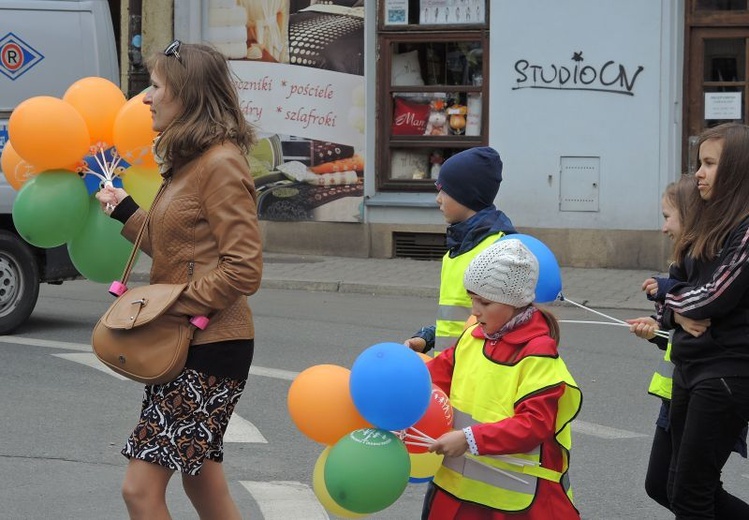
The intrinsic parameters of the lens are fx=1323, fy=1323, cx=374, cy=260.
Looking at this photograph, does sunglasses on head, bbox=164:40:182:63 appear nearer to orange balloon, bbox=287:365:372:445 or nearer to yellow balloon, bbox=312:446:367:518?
orange balloon, bbox=287:365:372:445

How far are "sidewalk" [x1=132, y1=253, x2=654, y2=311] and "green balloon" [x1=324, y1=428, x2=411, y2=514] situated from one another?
8.90 meters

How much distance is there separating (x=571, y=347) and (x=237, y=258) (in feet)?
20.9

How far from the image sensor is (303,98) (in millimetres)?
15875

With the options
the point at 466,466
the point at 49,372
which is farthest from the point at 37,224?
the point at 49,372

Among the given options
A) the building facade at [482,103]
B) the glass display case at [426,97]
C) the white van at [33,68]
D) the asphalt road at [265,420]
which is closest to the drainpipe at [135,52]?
the building facade at [482,103]

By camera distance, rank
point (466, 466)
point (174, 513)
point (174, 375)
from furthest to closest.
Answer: point (174, 513), point (174, 375), point (466, 466)

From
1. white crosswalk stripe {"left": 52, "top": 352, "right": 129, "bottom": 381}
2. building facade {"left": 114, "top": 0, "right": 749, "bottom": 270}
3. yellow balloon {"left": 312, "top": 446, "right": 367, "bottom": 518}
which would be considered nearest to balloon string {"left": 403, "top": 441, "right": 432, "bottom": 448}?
yellow balloon {"left": 312, "top": 446, "right": 367, "bottom": 518}

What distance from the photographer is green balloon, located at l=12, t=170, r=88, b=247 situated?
186 inches

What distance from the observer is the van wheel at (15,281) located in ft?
33.7

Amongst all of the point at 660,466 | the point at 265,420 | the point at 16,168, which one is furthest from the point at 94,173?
the point at 265,420

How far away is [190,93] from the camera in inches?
167

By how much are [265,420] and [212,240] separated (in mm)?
3525

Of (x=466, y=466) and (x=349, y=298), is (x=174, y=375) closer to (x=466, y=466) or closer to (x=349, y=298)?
(x=466, y=466)

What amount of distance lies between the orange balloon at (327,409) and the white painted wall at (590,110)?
1118cm
